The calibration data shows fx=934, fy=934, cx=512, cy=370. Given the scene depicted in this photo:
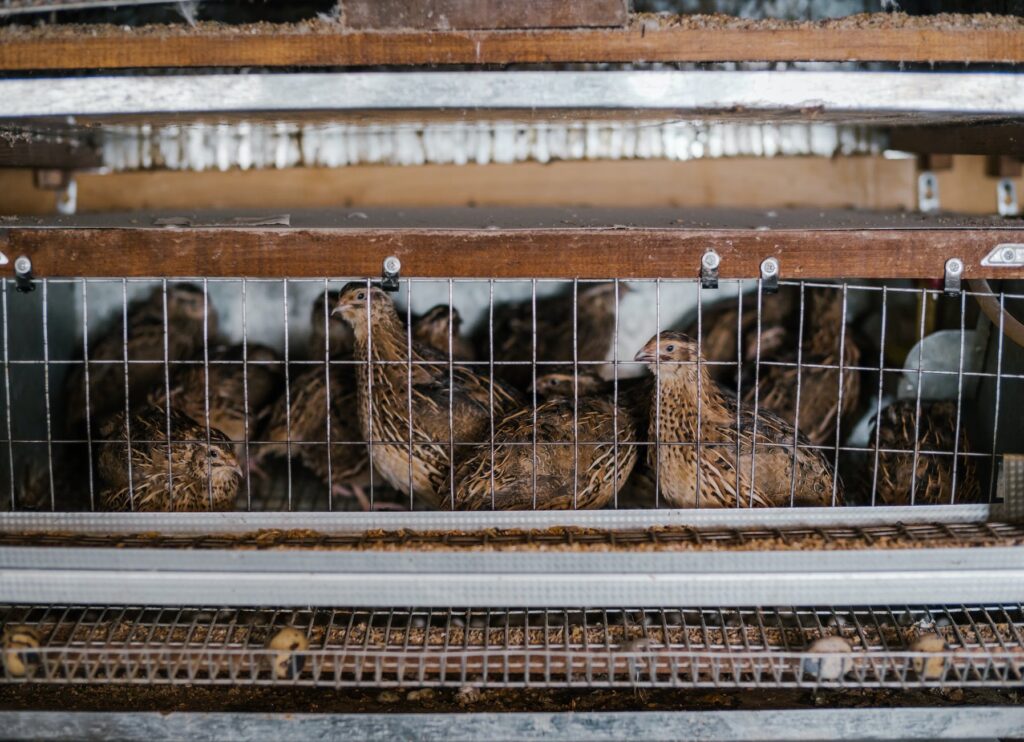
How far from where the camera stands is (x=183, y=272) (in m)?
2.72

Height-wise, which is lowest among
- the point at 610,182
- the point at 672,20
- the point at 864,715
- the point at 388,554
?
the point at 864,715

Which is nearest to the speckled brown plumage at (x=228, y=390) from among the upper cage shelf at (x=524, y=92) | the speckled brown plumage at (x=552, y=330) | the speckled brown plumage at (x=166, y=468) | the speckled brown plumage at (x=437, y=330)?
the speckled brown plumage at (x=166, y=468)

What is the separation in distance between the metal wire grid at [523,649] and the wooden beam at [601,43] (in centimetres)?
151

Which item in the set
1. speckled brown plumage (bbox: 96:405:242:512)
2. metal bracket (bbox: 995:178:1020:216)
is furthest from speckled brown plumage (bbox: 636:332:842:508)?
metal bracket (bbox: 995:178:1020:216)

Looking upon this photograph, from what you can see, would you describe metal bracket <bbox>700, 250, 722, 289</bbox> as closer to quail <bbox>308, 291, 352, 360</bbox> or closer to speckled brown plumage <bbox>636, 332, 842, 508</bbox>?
speckled brown plumage <bbox>636, 332, 842, 508</bbox>

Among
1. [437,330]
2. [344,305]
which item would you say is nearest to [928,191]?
[437,330]

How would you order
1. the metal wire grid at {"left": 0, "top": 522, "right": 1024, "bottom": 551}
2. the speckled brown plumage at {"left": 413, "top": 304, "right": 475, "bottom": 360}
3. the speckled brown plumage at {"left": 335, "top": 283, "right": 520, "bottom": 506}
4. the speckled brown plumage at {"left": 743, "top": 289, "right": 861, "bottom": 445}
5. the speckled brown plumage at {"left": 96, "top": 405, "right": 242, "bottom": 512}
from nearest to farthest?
the metal wire grid at {"left": 0, "top": 522, "right": 1024, "bottom": 551}
the speckled brown plumage at {"left": 96, "top": 405, "right": 242, "bottom": 512}
the speckled brown plumage at {"left": 335, "top": 283, "right": 520, "bottom": 506}
the speckled brown plumage at {"left": 743, "top": 289, "right": 861, "bottom": 445}
the speckled brown plumage at {"left": 413, "top": 304, "right": 475, "bottom": 360}

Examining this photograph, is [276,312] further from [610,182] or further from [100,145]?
[610,182]

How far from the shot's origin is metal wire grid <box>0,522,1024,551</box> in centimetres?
252

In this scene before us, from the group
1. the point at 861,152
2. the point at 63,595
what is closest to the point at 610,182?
the point at 861,152

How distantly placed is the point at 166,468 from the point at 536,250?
158cm

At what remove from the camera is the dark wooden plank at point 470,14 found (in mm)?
2355

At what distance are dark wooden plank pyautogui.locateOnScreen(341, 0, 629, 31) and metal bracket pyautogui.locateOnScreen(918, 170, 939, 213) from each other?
2405 millimetres

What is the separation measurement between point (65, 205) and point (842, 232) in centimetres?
336
